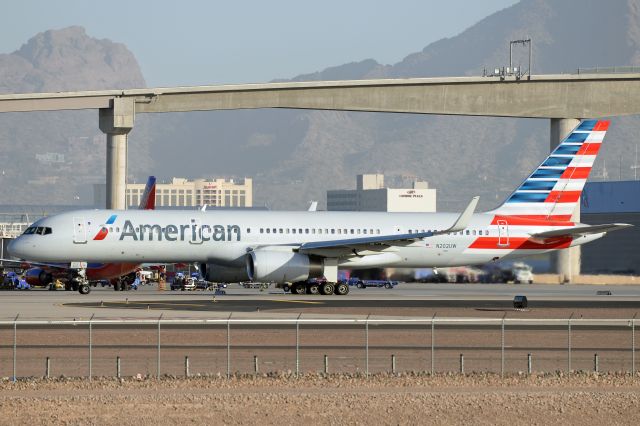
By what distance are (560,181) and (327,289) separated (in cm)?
1717

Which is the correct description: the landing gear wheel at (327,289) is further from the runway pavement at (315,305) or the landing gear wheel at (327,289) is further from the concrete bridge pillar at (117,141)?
the concrete bridge pillar at (117,141)

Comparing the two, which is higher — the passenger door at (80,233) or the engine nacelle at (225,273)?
the passenger door at (80,233)

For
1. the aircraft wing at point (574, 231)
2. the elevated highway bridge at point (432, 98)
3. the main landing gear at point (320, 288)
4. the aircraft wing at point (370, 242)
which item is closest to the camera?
the aircraft wing at point (370, 242)

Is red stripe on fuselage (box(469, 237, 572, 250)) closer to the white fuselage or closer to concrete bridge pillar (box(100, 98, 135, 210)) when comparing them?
the white fuselage

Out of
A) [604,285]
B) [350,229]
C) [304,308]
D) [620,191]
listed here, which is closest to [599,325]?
[304,308]

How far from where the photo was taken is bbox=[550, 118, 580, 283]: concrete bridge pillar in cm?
8806

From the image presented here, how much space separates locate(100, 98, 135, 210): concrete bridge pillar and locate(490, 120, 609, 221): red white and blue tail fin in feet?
93.1

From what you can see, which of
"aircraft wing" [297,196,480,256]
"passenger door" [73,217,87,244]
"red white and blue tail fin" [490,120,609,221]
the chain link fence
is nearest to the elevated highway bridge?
"red white and blue tail fin" [490,120,609,221]

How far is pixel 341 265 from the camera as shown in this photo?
69.9 metres

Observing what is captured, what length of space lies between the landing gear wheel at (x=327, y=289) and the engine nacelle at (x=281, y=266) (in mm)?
939

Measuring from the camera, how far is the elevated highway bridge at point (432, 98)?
3529 inches

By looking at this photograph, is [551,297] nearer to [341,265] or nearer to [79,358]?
[341,265]

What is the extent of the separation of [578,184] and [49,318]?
39.1m

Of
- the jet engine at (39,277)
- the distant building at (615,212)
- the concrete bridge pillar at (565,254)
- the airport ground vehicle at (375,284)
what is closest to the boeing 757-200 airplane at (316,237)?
the concrete bridge pillar at (565,254)
